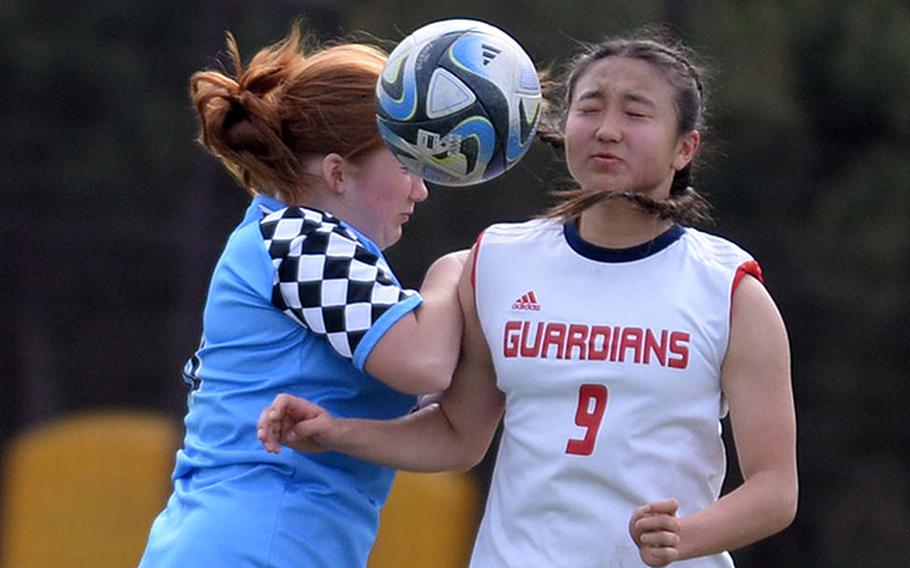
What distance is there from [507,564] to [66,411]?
22.7 feet

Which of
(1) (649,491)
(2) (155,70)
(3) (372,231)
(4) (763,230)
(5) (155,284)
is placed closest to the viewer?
(1) (649,491)

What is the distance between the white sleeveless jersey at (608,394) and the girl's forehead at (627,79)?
8.9 inches

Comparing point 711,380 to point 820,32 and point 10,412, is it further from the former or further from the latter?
point 10,412

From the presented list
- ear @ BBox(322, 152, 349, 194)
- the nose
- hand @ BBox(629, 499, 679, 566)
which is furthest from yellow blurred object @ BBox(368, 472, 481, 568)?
hand @ BBox(629, 499, 679, 566)

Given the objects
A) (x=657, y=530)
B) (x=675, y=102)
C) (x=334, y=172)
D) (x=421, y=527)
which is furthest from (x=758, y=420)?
(x=421, y=527)

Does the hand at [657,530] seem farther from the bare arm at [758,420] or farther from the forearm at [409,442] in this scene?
the forearm at [409,442]

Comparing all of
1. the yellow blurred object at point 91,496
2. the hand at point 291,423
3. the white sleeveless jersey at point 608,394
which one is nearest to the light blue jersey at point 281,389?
the hand at point 291,423

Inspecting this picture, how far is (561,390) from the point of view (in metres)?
2.80

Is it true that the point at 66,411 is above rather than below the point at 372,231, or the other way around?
below

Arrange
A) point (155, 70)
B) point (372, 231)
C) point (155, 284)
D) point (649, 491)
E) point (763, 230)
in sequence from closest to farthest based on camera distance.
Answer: point (649, 491)
point (372, 231)
point (763, 230)
point (155, 284)
point (155, 70)

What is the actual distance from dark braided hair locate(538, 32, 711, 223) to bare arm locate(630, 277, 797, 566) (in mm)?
199

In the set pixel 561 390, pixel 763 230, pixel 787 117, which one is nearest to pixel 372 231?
pixel 561 390

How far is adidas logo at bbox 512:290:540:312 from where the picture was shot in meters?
2.86

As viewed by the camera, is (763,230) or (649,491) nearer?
(649,491)
